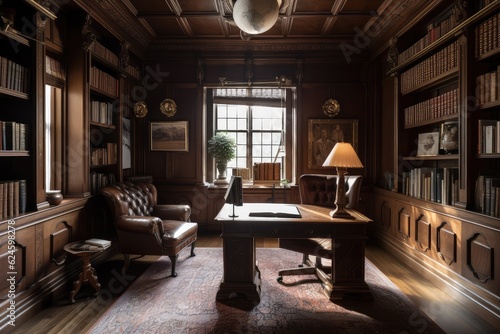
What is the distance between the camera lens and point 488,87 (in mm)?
2686

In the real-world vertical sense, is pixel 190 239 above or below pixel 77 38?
below

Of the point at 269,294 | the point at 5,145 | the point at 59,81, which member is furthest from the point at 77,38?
the point at 269,294

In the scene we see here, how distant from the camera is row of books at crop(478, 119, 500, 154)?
2601mm

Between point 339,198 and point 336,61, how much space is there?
125 inches

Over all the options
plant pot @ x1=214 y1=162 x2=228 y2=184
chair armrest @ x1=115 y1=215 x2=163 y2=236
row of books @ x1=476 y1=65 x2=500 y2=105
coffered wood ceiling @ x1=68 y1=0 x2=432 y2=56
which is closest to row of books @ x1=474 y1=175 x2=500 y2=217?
row of books @ x1=476 y1=65 x2=500 y2=105

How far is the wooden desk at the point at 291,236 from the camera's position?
271 cm

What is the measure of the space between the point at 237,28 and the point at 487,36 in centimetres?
316

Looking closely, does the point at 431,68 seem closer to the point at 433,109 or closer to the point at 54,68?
the point at 433,109

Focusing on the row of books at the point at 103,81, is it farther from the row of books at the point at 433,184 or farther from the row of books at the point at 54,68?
the row of books at the point at 433,184

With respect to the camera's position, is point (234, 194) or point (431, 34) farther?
point (431, 34)

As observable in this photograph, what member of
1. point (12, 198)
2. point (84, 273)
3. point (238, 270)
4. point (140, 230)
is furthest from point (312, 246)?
point (12, 198)

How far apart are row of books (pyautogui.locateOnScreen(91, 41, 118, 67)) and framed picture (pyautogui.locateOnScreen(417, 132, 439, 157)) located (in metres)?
4.10

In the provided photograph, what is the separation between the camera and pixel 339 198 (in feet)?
9.46

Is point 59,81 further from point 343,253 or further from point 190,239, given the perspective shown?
point 343,253
